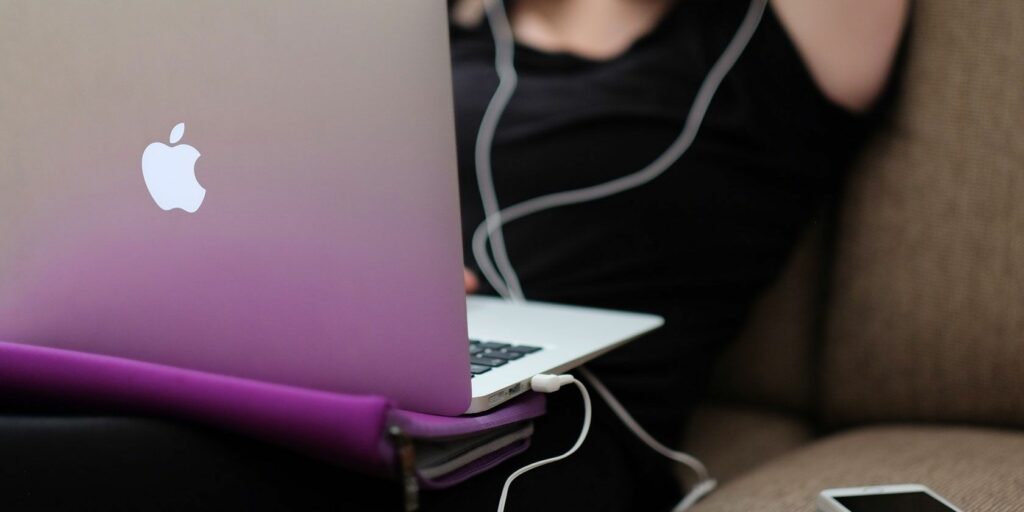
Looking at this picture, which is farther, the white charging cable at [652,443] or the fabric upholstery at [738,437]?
the fabric upholstery at [738,437]

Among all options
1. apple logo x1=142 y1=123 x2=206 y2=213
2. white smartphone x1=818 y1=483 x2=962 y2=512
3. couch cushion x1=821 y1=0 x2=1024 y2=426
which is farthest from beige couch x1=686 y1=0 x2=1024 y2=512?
apple logo x1=142 y1=123 x2=206 y2=213

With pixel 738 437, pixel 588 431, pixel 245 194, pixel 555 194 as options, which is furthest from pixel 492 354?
pixel 738 437

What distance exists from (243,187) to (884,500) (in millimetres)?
508

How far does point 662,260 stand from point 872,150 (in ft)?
0.91

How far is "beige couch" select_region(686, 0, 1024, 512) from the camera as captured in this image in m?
0.83

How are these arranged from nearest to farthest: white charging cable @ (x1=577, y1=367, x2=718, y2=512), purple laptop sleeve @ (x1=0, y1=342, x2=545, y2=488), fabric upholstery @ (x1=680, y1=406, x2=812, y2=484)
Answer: purple laptop sleeve @ (x1=0, y1=342, x2=545, y2=488), white charging cable @ (x1=577, y1=367, x2=718, y2=512), fabric upholstery @ (x1=680, y1=406, x2=812, y2=484)

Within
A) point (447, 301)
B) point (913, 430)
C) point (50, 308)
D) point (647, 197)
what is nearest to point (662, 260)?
point (647, 197)

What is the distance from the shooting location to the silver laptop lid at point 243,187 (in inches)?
18.0

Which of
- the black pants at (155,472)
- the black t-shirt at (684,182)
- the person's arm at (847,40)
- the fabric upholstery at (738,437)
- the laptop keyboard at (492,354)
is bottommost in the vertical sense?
the fabric upholstery at (738,437)

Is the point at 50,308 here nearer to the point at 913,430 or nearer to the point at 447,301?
the point at 447,301

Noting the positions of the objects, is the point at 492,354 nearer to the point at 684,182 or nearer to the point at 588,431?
the point at 588,431

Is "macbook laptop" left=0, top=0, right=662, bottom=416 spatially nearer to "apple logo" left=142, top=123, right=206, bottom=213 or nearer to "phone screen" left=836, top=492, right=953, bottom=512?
"apple logo" left=142, top=123, right=206, bottom=213

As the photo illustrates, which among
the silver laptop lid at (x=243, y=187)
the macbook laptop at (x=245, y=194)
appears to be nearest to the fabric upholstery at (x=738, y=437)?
the macbook laptop at (x=245, y=194)

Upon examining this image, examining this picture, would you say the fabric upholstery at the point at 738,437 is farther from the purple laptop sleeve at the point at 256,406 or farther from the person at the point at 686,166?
the purple laptop sleeve at the point at 256,406
